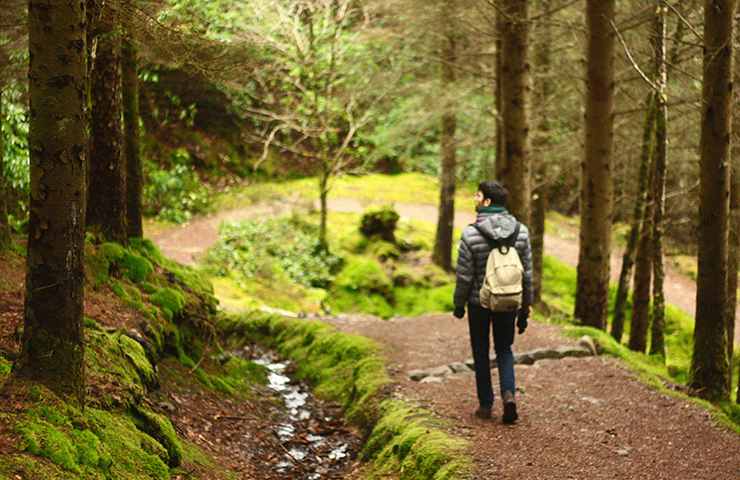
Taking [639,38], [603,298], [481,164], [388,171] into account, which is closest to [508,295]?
[603,298]

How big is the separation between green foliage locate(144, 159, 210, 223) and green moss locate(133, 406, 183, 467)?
38.6ft

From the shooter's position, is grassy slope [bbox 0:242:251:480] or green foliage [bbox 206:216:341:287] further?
green foliage [bbox 206:216:341:287]

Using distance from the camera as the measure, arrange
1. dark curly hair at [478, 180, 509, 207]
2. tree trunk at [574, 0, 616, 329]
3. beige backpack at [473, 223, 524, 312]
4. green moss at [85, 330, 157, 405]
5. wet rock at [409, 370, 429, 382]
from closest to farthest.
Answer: green moss at [85, 330, 157, 405] < beige backpack at [473, 223, 524, 312] < dark curly hair at [478, 180, 509, 207] < wet rock at [409, 370, 429, 382] < tree trunk at [574, 0, 616, 329]

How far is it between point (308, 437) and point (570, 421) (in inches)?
107

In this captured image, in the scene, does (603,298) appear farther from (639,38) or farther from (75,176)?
(75,176)

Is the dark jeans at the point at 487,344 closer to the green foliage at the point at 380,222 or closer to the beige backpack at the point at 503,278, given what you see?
the beige backpack at the point at 503,278

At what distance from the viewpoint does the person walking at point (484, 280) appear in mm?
6672

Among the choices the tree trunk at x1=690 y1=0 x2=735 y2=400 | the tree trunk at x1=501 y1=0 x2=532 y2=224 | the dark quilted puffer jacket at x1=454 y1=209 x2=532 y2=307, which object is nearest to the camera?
the dark quilted puffer jacket at x1=454 y1=209 x2=532 y2=307

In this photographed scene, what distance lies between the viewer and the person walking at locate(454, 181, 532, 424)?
263 inches

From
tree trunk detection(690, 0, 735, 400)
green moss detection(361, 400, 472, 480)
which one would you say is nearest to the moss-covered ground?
green moss detection(361, 400, 472, 480)

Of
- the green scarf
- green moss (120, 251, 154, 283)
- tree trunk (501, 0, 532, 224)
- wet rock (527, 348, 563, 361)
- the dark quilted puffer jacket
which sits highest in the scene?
tree trunk (501, 0, 532, 224)

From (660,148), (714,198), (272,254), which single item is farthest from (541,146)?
(714,198)

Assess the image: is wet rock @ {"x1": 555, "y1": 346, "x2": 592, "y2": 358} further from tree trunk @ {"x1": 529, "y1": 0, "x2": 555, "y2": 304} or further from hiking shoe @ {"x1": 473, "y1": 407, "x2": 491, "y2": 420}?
tree trunk @ {"x1": 529, "y1": 0, "x2": 555, "y2": 304}

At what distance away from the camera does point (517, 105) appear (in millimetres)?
A: 11344
